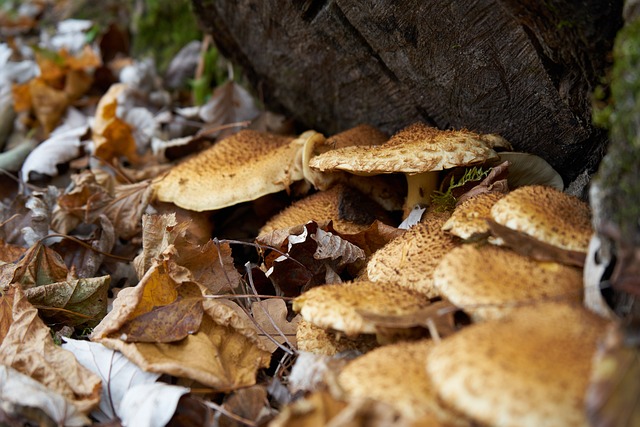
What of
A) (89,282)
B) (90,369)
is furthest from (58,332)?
(90,369)

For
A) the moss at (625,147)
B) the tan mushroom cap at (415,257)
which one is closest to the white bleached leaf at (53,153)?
the tan mushroom cap at (415,257)

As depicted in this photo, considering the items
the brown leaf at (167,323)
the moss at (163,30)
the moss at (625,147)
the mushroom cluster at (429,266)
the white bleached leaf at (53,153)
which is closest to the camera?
the mushroom cluster at (429,266)

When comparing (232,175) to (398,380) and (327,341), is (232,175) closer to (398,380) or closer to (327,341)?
(327,341)

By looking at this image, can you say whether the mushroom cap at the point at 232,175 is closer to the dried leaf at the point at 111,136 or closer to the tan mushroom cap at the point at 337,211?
the tan mushroom cap at the point at 337,211

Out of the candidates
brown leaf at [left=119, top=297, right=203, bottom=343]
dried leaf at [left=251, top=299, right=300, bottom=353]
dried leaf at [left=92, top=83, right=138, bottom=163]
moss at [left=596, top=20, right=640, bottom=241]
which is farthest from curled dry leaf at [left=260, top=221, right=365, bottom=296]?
dried leaf at [left=92, top=83, right=138, bottom=163]

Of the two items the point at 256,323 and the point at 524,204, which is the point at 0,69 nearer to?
the point at 256,323

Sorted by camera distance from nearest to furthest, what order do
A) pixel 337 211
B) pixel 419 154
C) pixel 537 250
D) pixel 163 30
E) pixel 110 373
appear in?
pixel 537 250 < pixel 110 373 < pixel 419 154 < pixel 337 211 < pixel 163 30

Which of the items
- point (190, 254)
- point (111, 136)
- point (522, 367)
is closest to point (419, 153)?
point (190, 254)
